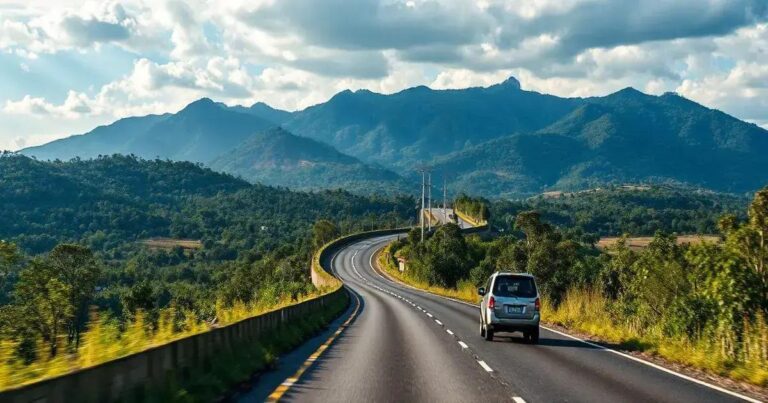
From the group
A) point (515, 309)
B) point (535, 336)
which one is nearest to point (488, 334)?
point (515, 309)

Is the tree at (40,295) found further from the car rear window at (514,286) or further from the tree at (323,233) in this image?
the tree at (323,233)

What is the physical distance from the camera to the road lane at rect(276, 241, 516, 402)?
37.7 ft

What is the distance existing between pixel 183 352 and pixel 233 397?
1.02m

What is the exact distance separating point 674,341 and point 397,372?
25.9ft

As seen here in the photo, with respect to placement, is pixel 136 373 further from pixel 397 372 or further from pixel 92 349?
pixel 397 372

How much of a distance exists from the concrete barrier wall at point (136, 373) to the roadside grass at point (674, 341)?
30.0ft

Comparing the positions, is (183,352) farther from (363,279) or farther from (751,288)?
(363,279)

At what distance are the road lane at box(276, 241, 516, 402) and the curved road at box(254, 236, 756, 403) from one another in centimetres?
1

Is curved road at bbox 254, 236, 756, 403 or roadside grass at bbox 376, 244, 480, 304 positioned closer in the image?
curved road at bbox 254, 236, 756, 403

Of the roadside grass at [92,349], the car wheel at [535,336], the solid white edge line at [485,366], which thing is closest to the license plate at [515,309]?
the car wheel at [535,336]

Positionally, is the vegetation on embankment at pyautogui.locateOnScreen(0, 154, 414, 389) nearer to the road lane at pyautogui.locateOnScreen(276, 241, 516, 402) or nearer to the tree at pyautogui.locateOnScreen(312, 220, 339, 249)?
the tree at pyautogui.locateOnScreen(312, 220, 339, 249)

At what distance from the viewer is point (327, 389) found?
39.2 feet

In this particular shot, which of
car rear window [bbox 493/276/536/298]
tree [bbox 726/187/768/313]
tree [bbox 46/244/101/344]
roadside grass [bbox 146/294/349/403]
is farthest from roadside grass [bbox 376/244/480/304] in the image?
tree [bbox 726/187/768/313]

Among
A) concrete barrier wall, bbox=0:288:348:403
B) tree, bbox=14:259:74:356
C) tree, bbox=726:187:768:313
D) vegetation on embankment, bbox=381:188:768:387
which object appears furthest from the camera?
tree, bbox=14:259:74:356
